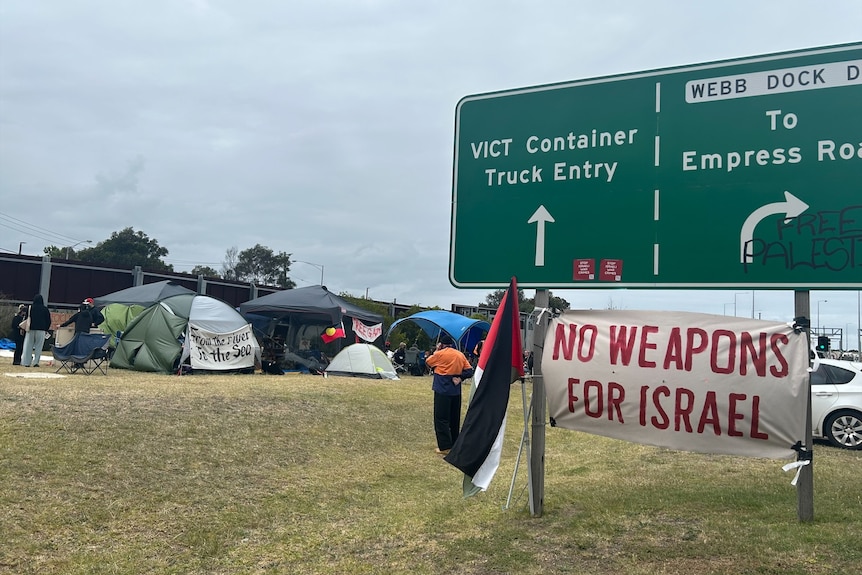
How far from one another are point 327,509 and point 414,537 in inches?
55.4

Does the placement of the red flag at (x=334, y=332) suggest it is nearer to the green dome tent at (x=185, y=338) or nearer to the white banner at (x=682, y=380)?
the green dome tent at (x=185, y=338)

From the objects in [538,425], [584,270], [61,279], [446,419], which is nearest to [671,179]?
[584,270]

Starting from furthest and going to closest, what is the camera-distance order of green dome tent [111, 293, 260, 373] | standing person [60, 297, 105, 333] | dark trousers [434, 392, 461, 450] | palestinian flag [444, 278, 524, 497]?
green dome tent [111, 293, 260, 373] < standing person [60, 297, 105, 333] < dark trousers [434, 392, 461, 450] < palestinian flag [444, 278, 524, 497]

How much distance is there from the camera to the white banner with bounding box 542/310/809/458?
5031mm

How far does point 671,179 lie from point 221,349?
14.9 meters

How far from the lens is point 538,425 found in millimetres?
5816

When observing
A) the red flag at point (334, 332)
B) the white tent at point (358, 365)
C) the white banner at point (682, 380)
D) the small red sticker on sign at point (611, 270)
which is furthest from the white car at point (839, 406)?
the red flag at point (334, 332)

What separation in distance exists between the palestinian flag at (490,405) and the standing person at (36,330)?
40.7 ft

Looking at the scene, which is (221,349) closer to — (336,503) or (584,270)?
(336,503)

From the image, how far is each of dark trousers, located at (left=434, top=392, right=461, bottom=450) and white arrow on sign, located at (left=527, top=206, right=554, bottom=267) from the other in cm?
435

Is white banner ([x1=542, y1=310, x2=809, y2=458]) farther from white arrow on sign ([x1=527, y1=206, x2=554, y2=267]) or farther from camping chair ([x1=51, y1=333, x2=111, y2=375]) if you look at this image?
camping chair ([x1=51, y1=333, x2=111, y2=375])

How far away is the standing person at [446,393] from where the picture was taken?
970 cm

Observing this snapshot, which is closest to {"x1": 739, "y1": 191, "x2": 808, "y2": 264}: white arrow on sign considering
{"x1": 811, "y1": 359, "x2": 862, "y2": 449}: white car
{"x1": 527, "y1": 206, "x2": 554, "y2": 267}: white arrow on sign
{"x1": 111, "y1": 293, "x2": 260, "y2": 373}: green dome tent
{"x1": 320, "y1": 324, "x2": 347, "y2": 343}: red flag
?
{"x1": 527, "y1": 206, "x2": 554, "y2": 267}: white arrow on sign

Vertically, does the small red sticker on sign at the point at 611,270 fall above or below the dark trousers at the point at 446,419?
above
